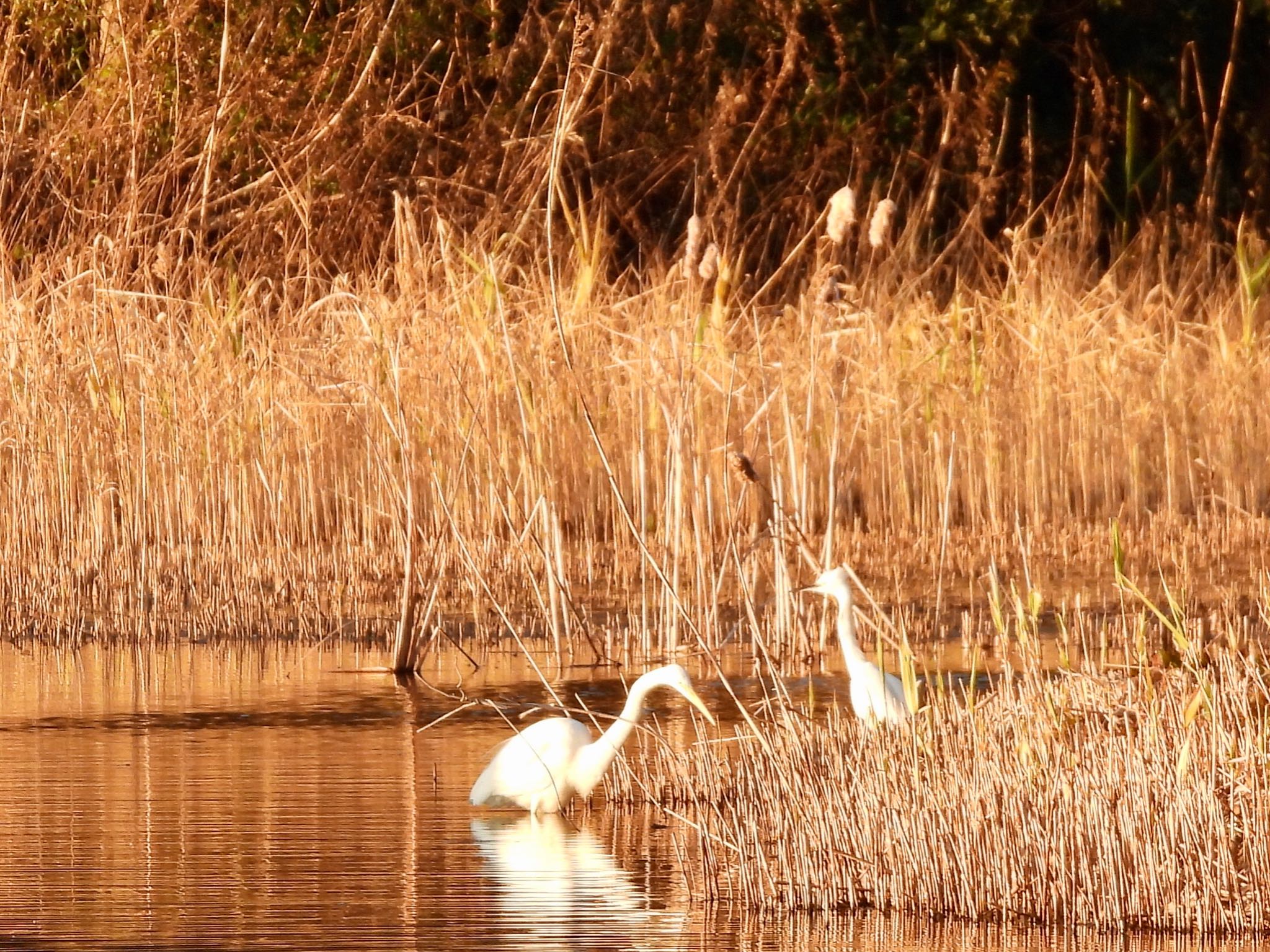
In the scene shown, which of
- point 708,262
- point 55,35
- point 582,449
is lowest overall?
point 582,449

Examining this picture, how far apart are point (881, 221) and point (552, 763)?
4.82 m

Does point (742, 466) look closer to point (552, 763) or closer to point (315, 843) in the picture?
point (552, 763)

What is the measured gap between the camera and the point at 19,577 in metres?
9.23

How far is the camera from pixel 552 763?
219 inches

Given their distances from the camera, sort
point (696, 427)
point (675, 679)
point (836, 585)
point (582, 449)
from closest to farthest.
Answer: point (675, 679) < point (836, 585) < point (696, 427) < point (582, 449)

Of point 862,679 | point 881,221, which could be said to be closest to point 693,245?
point 881,221

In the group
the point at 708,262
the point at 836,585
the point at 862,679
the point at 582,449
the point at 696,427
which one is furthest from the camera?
the point at 582,449

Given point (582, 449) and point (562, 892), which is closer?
point (562, 892)

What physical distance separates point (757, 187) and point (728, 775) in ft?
42.1

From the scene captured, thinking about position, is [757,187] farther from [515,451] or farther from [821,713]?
[821,713]

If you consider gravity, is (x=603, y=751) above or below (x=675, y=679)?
below

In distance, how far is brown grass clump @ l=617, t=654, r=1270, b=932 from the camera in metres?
4.23

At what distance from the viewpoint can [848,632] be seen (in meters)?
6.44

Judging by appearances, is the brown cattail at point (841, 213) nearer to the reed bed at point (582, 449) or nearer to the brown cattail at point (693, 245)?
the reed bed at point (582, 449)
